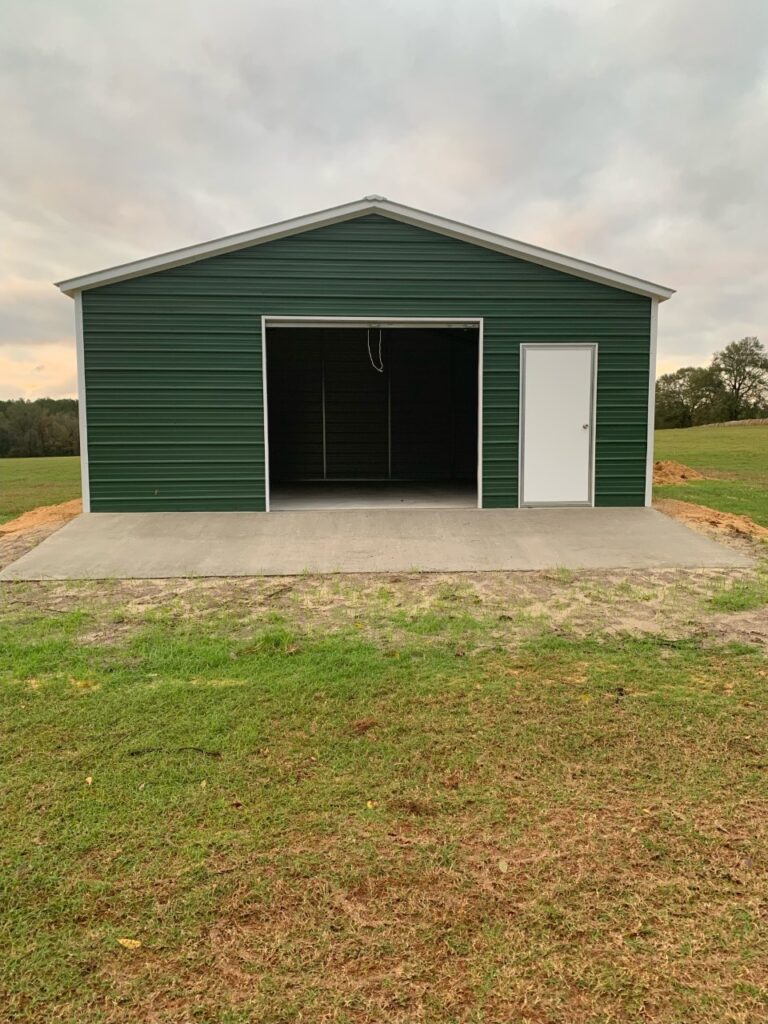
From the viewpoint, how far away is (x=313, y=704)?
3.25 meters

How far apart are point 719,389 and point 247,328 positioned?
54.2 metres

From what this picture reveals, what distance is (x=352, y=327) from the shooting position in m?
8.62

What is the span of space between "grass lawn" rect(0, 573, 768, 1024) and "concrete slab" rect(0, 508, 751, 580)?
2217 millimetres

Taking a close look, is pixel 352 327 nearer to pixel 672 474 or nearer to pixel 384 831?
pixel 384 831

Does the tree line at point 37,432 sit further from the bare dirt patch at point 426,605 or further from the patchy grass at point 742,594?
the patchy grass at point 742,594

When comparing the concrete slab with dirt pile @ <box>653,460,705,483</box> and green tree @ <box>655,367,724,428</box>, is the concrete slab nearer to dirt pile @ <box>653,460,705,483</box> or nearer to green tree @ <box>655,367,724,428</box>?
dirt pile @ <box>653,460,705,483</box>

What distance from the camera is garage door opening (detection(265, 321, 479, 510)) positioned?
525 inches

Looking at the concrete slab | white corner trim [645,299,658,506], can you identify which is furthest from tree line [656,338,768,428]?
the concrete slab

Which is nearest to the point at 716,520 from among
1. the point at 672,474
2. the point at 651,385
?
the point at 651,385

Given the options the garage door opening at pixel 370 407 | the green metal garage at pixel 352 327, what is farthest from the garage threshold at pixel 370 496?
the green metal garage at pixel 352 327

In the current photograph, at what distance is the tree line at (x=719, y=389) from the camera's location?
49938 millimetres

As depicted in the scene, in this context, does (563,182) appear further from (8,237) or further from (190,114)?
(8,237)

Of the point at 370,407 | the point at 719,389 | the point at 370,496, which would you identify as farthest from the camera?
the point at 719,389

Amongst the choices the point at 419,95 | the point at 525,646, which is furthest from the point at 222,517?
the point at 419,95
